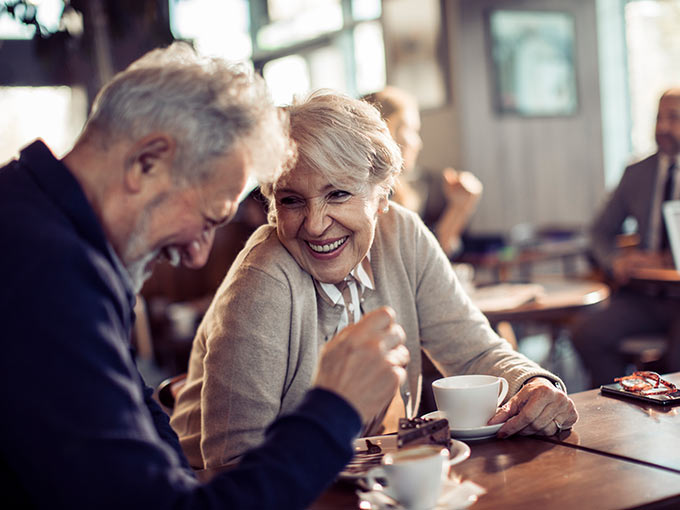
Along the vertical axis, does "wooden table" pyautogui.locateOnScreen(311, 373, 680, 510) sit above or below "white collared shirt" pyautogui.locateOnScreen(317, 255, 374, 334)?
below

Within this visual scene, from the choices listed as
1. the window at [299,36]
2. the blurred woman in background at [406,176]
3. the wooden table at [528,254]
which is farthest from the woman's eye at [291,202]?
the window at [299,36]

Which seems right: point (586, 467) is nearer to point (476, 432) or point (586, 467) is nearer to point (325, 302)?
point (476, 432)

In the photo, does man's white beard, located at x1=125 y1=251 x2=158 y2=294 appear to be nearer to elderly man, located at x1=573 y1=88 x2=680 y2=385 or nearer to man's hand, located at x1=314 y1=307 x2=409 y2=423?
man's hand, located at x1=314 y1=307 x2=409 y2=423

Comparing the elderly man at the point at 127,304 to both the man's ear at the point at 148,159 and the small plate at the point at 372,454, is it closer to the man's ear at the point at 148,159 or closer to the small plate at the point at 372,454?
the man's ear at the point at 148,159

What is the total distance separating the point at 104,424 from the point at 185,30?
8.56m

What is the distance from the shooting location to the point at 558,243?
17.0 feet

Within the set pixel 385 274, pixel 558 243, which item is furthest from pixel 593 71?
Answer: pixel 385 274

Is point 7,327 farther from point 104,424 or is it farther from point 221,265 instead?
point 221,265

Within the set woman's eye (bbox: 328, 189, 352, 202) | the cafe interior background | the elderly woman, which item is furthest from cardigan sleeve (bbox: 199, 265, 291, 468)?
the cafe interior background

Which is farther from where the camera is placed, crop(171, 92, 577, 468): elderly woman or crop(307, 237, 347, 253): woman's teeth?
crop(307, 237, 347, 253): woman's teeth

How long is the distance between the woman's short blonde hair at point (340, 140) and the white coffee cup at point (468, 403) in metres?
0.51

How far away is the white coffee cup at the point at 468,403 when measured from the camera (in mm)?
1307

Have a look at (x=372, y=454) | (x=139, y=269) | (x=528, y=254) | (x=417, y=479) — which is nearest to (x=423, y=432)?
(x=372, y=454)

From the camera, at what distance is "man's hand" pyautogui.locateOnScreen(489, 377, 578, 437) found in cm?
133
